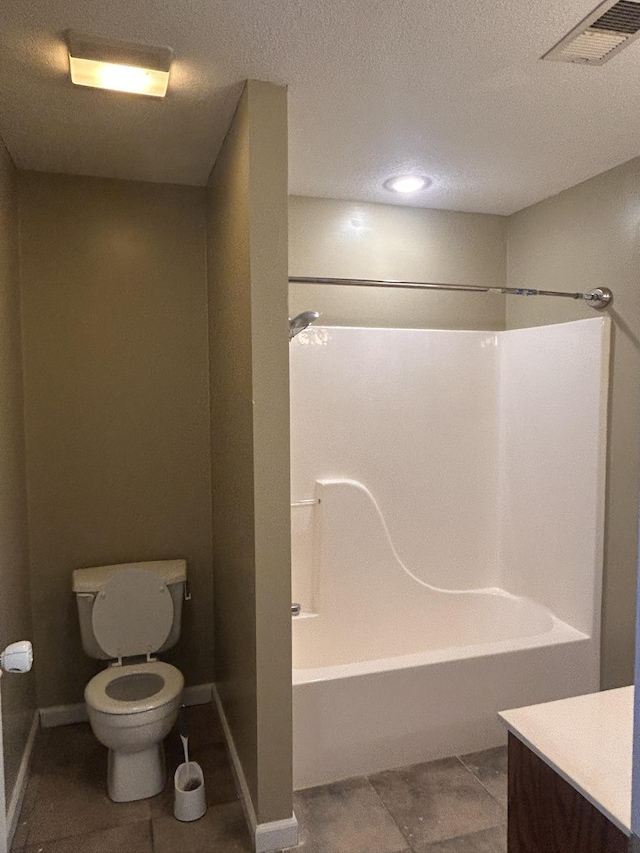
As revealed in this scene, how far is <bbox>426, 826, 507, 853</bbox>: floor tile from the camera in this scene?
2107 millimetres

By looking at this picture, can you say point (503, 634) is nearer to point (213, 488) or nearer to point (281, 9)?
point (213, 488)

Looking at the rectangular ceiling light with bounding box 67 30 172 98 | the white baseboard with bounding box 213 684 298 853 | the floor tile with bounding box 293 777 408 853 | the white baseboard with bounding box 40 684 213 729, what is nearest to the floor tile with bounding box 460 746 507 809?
the floor tile with bounding box 293 777 408 853

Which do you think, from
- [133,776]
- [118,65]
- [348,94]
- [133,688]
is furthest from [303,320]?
[133,776]

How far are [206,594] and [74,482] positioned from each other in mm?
818

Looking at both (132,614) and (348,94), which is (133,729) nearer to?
(132,614)

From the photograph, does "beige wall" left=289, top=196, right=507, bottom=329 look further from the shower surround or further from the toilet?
the toilet

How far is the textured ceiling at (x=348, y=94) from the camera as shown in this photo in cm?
162

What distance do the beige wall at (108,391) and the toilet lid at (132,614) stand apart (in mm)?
233

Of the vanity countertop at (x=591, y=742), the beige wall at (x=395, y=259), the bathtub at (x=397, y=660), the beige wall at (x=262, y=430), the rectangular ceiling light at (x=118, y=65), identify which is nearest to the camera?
the vanity countertop at (x=591, y=742)

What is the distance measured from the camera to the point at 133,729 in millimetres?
2301

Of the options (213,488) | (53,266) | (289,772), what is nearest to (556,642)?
(289,772)

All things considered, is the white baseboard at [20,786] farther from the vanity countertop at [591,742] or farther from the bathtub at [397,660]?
the vanity countertop at [591,742]

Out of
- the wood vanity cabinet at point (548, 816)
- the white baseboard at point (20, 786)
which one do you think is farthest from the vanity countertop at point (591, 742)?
the white baseboard at point (20, 786)

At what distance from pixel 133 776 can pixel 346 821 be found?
80 centimetres
